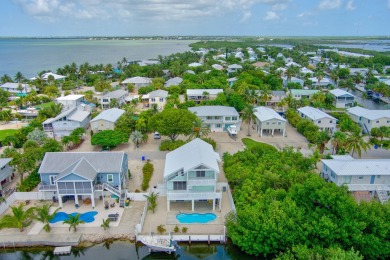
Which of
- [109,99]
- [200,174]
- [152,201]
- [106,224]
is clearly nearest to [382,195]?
[200,174]

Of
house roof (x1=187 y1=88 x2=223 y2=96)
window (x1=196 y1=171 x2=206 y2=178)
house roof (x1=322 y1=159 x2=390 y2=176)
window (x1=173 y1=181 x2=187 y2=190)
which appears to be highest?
house roof (x1=187 y1=88 x2=223 y2=96)

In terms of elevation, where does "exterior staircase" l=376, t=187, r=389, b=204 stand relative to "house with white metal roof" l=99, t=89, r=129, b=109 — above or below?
below

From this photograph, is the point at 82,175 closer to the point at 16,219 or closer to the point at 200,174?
the point at 16,219

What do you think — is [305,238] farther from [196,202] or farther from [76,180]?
[76,180]

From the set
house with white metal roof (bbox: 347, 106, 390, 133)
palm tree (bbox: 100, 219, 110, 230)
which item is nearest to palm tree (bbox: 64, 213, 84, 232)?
palm tree (bbox: 100, 219, 110, 230)

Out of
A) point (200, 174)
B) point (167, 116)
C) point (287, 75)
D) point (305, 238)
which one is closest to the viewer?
point (305, 238)

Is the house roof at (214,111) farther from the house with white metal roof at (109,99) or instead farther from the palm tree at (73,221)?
the palm tree at (73,221)

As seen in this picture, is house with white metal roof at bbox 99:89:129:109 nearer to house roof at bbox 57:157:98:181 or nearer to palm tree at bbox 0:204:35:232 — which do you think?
house roof at bbox 57:157:98:181

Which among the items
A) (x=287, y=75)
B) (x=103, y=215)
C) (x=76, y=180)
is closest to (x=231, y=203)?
(x=103, y=215)
